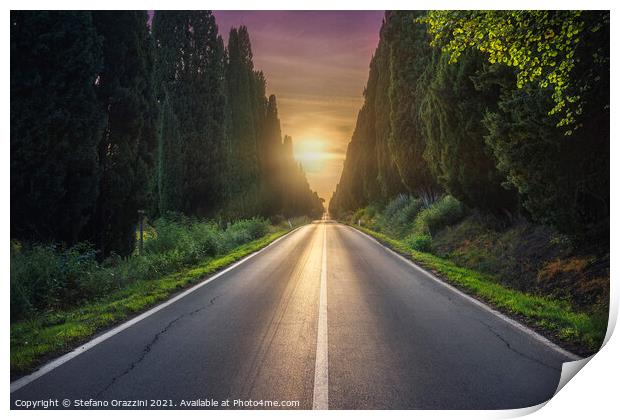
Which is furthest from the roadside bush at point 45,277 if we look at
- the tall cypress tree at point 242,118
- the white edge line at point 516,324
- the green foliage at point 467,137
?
the tall cypress tree at point 242,118

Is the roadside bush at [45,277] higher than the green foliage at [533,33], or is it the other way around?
the green foliage at [533,33]

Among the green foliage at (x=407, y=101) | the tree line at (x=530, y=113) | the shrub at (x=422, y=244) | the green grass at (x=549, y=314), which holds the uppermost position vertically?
the green foliage at (x=407, y=101)

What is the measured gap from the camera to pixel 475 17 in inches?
221

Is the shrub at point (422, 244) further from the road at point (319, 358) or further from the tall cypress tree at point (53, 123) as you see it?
the tall cypress tree at point (53, 123)

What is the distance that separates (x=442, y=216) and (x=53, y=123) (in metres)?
18.0

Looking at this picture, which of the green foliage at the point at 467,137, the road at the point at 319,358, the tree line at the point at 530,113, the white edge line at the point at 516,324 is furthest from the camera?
the green foliage at the point at 467,137

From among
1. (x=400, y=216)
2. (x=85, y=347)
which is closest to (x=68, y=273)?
(x=85, y=347)

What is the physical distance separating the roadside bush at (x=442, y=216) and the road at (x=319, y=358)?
13.2 metres

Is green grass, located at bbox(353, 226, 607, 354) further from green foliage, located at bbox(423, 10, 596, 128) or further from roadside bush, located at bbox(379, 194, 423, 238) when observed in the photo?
roadside bush, located at bbox(379, 194, 423, 238)

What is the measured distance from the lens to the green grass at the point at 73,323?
475cm

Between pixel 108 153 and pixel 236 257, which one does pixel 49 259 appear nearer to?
pixel 108 153

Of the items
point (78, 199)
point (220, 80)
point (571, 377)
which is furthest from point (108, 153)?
point (220, 80)

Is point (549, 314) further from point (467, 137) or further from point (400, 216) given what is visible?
point (400, 216)

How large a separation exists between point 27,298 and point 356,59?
6.63m
